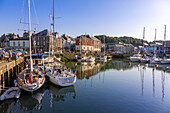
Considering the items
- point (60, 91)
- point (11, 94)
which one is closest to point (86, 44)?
point (60, 91)

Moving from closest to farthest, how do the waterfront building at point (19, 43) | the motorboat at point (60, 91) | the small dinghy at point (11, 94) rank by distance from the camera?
the small dinghy at point (11, 94)
the motorboat at point (60, 91)
the waterfront building at point (19, 43)

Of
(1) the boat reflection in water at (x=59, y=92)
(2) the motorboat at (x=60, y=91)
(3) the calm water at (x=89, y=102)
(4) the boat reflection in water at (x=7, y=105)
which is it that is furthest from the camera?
(2) the motorboat at (x=60, y=91)

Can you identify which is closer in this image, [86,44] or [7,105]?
[7,105]

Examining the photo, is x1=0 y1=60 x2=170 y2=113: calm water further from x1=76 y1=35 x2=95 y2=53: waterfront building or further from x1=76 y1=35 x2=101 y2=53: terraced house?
x1=76 y1=35 x2=95 y2=53: waterfront building

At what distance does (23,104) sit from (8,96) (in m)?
2.07

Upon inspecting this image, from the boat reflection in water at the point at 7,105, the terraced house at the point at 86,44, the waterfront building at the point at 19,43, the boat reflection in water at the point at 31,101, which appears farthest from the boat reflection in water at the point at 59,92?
the terraced house at the point at 86,44

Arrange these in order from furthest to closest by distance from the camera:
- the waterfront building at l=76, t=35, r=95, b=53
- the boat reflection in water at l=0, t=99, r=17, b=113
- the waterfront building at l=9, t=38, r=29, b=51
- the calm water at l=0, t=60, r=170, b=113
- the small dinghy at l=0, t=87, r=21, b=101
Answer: the waterfront building at l=76, t=35, r=95, b=53 → the waterfront building at l=9, t=38, r=29, b=51 → the small dinghy at l=0, t=87, r=21, b=101 → the calm water at l=0, t=60, r=170, b=113 → the boat reflection in water at l=0, t=99, r=17, b=113

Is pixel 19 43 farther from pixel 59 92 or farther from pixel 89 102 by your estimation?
pixel 89 102

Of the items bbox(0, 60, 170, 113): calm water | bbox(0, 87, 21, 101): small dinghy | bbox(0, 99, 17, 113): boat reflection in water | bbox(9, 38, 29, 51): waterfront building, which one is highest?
bbox(9, 38, 29, 51): waterfront building

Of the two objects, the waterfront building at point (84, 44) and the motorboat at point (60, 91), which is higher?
the waterfront building at point (84, 44)

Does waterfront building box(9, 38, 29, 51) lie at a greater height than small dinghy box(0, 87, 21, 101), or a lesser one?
greater

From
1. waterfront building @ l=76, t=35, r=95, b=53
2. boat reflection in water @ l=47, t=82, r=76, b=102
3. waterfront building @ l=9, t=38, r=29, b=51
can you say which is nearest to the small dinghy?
boat reflection in water @ l=47, t=82, r=76, b=102

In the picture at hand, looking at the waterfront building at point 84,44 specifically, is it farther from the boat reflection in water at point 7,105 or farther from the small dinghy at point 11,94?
the boat reflection in water at point 7,105

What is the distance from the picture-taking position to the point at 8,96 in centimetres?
1411
